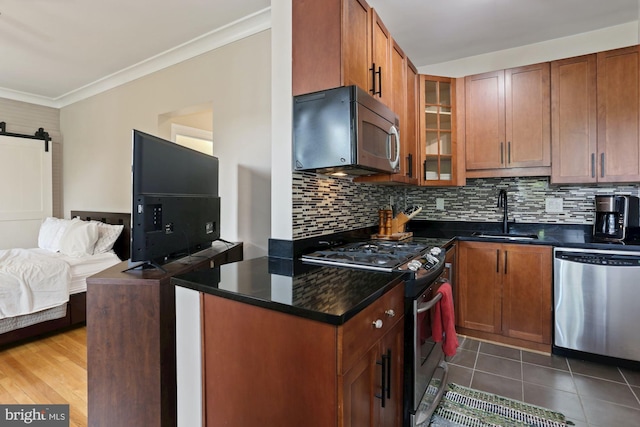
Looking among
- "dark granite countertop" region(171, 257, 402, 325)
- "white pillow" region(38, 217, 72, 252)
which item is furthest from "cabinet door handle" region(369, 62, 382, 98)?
"white pillow" region(38, 217, 72, 252)

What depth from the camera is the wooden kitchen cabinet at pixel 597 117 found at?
242 cm

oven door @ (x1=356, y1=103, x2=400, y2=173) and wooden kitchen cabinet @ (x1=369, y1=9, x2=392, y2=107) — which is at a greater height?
wooden kitchen cabinet @ (x1=369, y1=9, x2=392, y2=107)

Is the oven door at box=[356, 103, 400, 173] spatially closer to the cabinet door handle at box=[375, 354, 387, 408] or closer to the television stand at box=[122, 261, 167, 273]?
the cabinet door handle at box=[375, 354, 387, 408]

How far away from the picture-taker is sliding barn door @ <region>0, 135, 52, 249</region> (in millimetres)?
4113

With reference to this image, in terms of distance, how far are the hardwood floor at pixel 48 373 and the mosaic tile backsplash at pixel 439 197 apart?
1.72m

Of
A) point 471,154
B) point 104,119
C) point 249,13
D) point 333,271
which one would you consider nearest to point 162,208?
point 333,271

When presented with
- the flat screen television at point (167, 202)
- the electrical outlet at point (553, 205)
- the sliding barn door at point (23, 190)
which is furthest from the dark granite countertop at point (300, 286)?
the sliding barn door at point (23, 190)

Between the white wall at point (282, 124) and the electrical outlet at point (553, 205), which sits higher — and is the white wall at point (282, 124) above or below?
above

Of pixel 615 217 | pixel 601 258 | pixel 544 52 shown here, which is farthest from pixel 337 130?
pixel 544 52

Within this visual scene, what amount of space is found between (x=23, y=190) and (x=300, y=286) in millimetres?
4888

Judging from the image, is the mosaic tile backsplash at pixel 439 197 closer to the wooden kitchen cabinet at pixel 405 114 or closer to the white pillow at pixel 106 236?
the wooden kitchen cabinet at pixel 405 114

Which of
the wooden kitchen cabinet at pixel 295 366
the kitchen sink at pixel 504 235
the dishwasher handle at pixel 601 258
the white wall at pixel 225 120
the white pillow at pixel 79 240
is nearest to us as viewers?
the wooden kitchen cabinet at pixel 295 366

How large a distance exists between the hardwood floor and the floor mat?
1995 millimetres

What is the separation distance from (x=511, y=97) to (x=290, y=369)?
2926 millimetres
